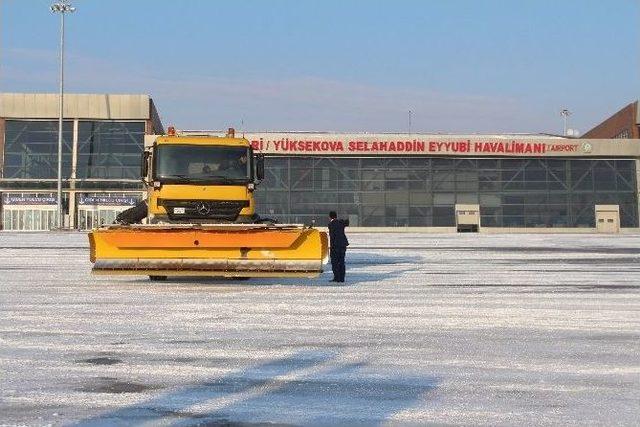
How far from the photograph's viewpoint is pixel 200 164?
15.6 metres

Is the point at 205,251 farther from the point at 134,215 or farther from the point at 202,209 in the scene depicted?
the point at 134,215

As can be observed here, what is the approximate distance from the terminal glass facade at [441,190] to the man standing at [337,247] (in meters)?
50.2

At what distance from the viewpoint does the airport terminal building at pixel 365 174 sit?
67125mm

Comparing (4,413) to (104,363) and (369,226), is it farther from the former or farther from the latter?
(369,226)

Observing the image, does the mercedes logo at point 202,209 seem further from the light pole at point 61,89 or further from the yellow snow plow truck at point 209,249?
the light pole at point 61,89

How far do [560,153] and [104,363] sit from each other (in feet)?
216

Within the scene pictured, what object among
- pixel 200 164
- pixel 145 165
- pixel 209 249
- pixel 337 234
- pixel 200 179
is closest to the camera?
pixel 209 249

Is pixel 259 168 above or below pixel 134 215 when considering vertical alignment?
above

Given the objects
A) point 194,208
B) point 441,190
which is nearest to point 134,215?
point 194,208

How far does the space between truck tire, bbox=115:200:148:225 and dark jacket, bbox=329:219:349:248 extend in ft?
12.9

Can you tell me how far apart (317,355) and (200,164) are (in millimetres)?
9001

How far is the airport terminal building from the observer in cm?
6712

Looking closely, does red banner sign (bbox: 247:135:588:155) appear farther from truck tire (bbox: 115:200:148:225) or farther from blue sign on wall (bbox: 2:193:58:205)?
A: truck tire (bbox: 115:200:148:225)

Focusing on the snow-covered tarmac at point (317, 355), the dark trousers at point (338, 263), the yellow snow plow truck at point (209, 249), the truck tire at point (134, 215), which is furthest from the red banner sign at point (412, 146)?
the snow-covered tarmac at point (317, 355)
